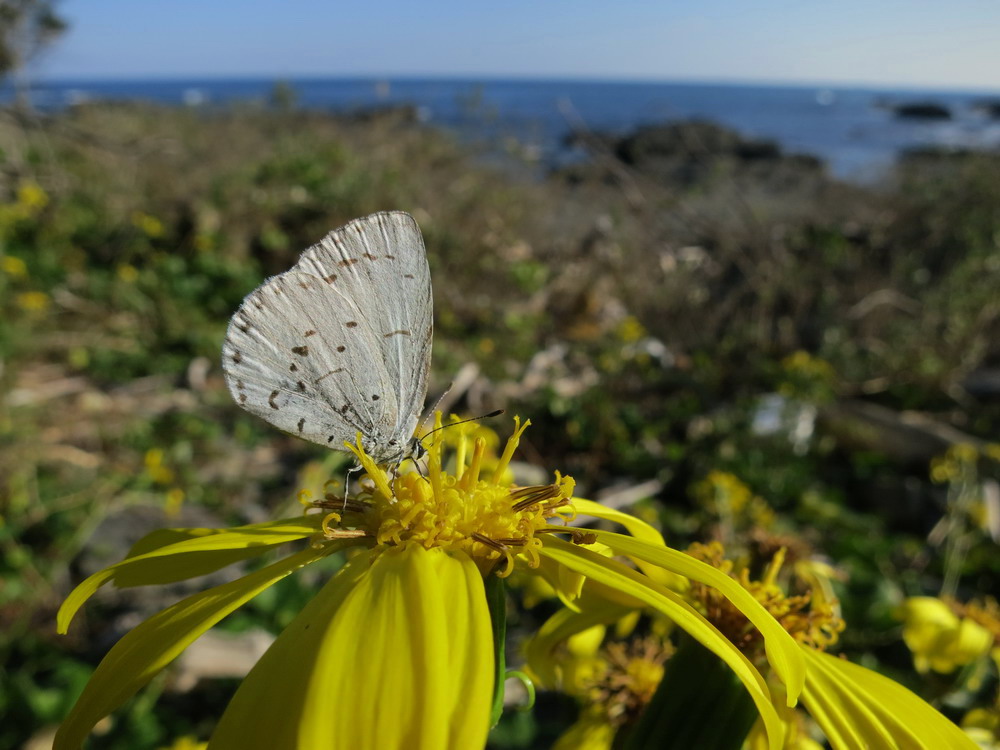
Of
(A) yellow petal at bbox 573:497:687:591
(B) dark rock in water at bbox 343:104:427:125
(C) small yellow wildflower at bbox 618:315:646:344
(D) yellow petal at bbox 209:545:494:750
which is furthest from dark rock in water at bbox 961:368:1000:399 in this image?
(B) dark rock in water at bbox 343:104:427:125

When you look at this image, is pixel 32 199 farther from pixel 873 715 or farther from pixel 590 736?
pixel 873 715

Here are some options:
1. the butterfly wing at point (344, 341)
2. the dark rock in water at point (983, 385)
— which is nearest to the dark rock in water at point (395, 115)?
the dark rock in water at point (983, 385)

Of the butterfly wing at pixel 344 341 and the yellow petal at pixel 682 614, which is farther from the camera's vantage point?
the butterfly wing at pixel 344 341

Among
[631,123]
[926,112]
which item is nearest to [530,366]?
[631,123]

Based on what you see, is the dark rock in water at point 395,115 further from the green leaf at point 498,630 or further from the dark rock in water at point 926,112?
the dark rock in water at point 926,112

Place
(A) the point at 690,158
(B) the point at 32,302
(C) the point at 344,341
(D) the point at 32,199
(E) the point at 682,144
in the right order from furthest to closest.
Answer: (E) the point at 682,144
(A) the point at 690,158
(D) the point at 32,199
(B) the point at 32,302
(C) the point at 344,341

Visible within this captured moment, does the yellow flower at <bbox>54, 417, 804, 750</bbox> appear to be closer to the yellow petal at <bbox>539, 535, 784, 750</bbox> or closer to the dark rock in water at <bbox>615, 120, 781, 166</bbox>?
the yellow petal at <bbox>539, 535, 784, 750</bbox>
